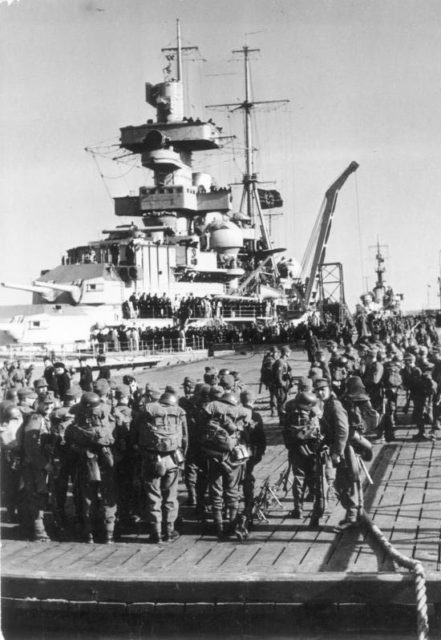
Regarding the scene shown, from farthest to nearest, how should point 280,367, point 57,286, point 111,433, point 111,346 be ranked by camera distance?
point 57,286, point 111,346, point 280,367, point 111,433

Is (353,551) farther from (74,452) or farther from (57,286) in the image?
(57,286)

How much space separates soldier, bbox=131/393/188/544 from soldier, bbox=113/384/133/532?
0.23 m

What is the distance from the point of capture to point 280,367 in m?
12.7

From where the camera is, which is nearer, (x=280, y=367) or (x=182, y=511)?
(x=182, y=511)

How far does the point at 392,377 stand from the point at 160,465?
5146 millimetres

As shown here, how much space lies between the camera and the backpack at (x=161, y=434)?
642cm

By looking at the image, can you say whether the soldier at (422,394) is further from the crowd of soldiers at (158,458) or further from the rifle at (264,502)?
the rifle at (264,502)

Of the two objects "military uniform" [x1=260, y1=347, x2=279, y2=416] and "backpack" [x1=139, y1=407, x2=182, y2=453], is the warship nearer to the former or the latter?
"military uniform" [x1=260, y1=347, x2=279, y2=416]

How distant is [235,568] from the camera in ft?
18.5

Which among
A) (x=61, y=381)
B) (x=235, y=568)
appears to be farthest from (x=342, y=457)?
(x=61, y=381)

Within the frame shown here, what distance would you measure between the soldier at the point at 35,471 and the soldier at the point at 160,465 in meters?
0.87

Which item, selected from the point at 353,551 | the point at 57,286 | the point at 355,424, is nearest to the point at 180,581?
the point at 353,551

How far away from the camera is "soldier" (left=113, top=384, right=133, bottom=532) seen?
680cm

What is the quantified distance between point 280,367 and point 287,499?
4.98 meters
